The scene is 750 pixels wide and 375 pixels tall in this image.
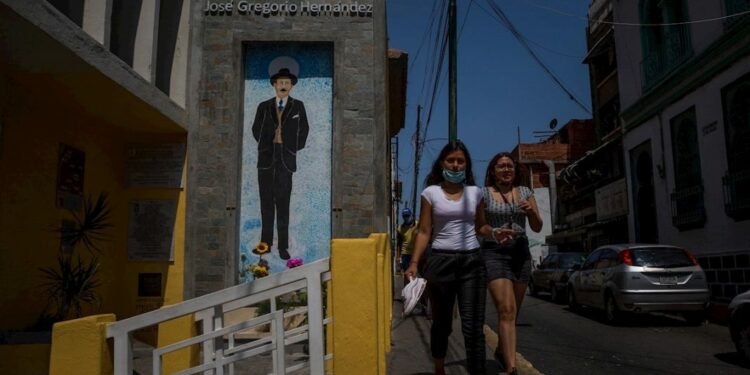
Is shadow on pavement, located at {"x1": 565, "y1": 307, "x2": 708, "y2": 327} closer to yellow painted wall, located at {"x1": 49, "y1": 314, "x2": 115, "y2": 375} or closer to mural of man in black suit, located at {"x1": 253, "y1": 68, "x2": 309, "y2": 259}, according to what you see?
mural of man in black suit, located at {"x1": 253, "y1": 68, "x2": 309, "y2": 259}

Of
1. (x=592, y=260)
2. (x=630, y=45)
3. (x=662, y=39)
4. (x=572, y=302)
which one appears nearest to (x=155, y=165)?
(x=592, y=260)

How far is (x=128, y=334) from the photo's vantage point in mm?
3016

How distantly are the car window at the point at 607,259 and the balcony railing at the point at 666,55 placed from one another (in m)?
6.27

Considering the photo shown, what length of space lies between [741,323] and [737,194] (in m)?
6.83

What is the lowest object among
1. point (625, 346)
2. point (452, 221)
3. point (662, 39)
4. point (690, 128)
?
point (625, 346)

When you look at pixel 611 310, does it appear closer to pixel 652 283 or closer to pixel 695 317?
pixel 652 283

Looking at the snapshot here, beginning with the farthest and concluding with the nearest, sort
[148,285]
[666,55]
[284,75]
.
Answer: [666,55] → [284,75] → [148,285]

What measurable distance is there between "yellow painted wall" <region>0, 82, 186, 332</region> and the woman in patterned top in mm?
5020

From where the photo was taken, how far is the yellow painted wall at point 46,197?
6.22m

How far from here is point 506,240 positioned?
4.38 metres

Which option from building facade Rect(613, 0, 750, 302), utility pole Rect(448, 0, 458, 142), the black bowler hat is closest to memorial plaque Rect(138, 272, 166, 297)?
the black bowler hat

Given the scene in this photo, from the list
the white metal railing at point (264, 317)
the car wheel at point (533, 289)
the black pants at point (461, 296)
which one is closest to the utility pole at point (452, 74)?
the black pants at point (461, 296)

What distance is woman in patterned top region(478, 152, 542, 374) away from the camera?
14.4 feet

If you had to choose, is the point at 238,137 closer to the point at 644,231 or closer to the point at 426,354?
the point at 426,354
